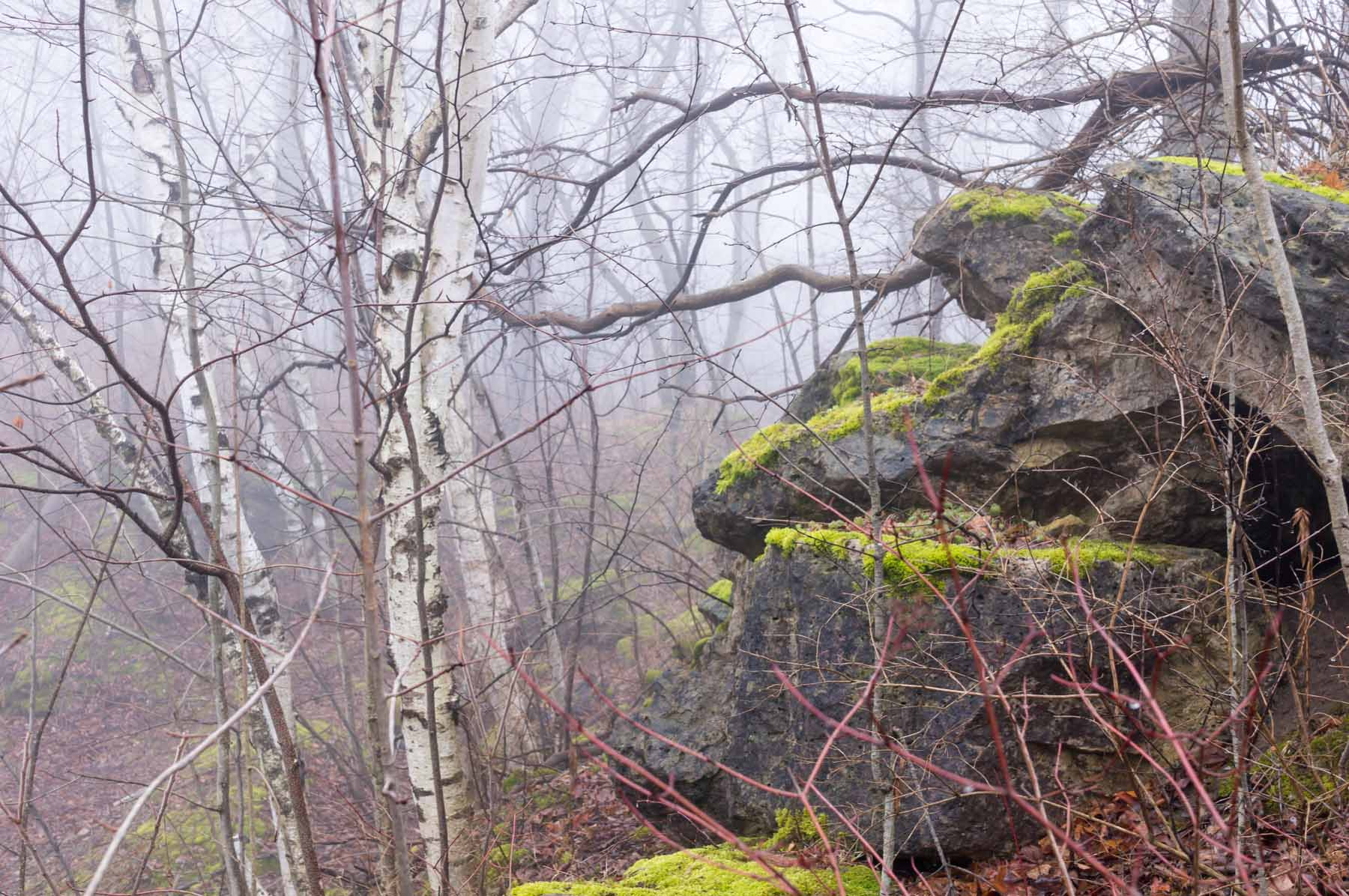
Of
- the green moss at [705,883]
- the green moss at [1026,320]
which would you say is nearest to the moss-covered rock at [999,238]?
the green moss at [1026,320]

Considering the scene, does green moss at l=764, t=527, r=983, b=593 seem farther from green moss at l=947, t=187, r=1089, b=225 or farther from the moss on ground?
green moss at l=947, t=187, r=1089, b=225

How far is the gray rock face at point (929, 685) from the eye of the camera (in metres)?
3.18

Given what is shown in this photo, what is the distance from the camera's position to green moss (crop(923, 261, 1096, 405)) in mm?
4273

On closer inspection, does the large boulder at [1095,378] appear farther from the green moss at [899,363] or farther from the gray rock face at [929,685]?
the gray rock face at [929,685]

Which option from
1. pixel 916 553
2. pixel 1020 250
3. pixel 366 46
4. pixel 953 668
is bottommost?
pixel 953 668

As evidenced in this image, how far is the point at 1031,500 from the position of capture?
13.9ft

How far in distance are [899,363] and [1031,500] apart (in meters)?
1.56

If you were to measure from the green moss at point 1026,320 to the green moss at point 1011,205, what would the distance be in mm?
562

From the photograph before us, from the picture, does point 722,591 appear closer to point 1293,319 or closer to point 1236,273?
point 1236,273

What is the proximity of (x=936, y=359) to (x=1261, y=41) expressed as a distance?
2.98m

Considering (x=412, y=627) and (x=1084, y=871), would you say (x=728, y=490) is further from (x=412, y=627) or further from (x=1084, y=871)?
(x=1084, y=871)

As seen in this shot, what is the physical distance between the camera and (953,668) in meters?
3.36

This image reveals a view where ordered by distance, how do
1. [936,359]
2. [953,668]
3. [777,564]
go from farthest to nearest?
[936,359]
[777,564]
[953,668]

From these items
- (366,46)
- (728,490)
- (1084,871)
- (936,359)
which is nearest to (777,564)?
(728,490)
